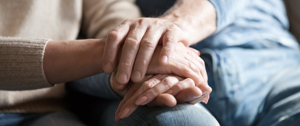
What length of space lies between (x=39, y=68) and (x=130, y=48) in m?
0.24

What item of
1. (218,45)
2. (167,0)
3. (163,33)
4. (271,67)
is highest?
(163,33)

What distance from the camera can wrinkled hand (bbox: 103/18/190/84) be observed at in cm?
61

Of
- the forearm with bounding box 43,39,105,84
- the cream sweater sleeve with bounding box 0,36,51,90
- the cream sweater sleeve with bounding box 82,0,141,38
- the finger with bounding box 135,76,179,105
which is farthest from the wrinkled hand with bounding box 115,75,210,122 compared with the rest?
the cream sweater sleeve with bounding box 82,0,141,38

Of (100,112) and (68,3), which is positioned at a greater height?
(68,3)

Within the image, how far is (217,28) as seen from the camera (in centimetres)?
97

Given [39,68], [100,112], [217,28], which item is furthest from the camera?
[217,28]

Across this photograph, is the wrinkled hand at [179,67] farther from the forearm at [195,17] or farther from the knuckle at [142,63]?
the forearm at [195,17]

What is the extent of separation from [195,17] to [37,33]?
1.73 feet

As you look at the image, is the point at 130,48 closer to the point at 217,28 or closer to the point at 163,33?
the point at 163,33

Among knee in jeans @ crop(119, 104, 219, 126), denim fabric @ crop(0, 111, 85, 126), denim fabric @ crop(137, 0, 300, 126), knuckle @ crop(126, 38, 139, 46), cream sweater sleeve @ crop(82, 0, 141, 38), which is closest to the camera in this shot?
knee in jeans @ crop(119, 104, 219, 126)

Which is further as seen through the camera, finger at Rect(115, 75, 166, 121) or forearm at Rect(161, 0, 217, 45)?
forearm at Rect(161, 0, 217, 45)

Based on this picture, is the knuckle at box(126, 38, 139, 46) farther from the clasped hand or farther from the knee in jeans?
the knee in jeans

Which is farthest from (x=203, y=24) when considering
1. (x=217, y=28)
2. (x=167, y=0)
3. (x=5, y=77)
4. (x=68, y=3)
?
(x=5, y=77)

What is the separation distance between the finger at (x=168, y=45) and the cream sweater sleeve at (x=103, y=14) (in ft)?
1.17
